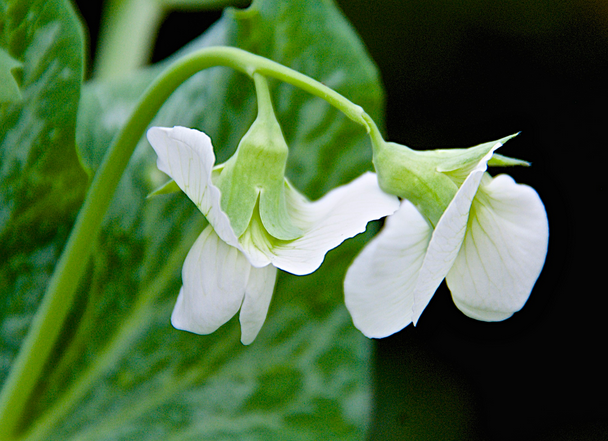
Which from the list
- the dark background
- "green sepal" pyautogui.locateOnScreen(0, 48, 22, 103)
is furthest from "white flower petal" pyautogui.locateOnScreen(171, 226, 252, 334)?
the dark background

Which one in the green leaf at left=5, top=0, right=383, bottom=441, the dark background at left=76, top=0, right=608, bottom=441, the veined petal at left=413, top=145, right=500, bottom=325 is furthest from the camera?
the dark background at left=76, top=0, right=608, bottom=441

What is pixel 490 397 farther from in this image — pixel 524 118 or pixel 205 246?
pixel 205 246

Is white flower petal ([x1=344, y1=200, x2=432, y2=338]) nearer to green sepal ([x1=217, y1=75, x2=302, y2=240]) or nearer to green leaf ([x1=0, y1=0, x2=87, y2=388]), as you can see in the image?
green sepal ([x1=217, y1=75, x2=302, y2=240])

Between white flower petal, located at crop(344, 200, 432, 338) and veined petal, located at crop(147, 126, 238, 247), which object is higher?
veined petal, located at crop(147, 126, 238, 247)

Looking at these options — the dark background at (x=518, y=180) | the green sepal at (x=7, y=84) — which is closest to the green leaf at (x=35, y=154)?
the green sepal at (x=7, y=84)

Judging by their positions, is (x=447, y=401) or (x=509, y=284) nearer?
(x=509, y=284)

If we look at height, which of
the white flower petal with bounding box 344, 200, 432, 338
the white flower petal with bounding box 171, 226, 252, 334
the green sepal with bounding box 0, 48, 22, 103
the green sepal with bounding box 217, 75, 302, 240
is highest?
the green sepal with bounding box 0, 48, 22, 103

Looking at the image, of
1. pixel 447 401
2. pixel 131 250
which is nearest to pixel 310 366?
pixel 131 250

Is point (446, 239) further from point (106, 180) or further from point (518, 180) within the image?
point (518, 180)
